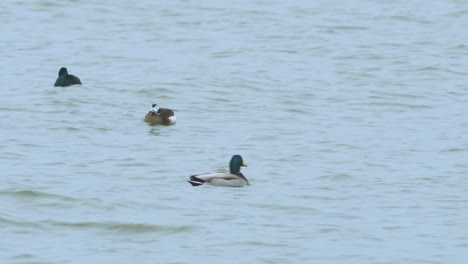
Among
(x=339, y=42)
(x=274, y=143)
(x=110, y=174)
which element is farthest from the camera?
(x=339, y=42)

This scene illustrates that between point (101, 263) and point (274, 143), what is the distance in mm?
7328

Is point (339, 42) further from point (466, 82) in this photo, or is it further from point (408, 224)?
point (408, 224)

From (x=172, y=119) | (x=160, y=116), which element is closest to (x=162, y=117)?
(x=160, y=116)

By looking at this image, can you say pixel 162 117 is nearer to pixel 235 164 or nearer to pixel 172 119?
pixel 172 119

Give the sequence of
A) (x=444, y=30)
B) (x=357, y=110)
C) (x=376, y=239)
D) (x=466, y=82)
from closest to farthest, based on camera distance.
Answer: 1. (x=376, y=239)
2. (x=357, y=110)
3. (x=466, y=82)
4. (x=444, y=30)

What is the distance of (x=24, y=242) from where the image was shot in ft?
47.9

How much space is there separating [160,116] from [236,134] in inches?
54.6

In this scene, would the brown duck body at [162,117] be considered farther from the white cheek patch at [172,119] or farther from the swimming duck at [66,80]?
the swimming duck at [66,80]

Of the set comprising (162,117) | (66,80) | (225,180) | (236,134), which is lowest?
(236,134)

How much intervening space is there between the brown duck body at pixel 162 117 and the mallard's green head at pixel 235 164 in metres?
3.87

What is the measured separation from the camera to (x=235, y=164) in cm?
1803

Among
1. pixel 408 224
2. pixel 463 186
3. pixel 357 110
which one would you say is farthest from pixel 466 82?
pixel 408 224

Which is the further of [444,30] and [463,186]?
[444,30]

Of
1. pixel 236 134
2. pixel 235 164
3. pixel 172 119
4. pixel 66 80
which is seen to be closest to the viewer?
pixel 235 164
